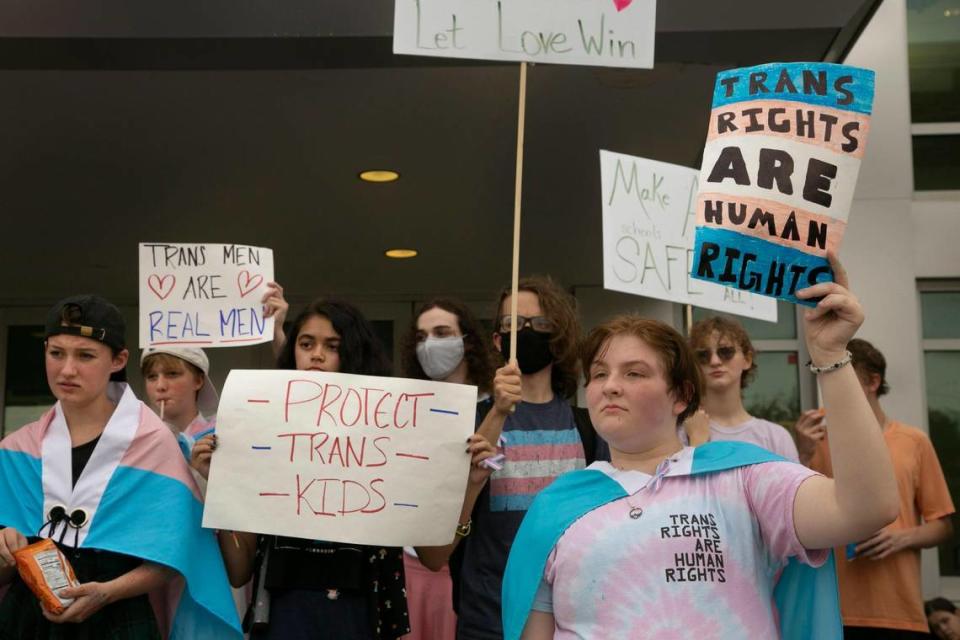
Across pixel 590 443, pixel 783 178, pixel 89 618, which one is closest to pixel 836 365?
pixel 783 178

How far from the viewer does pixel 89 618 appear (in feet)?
11.1

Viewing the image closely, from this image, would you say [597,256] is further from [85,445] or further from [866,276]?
[85,445]

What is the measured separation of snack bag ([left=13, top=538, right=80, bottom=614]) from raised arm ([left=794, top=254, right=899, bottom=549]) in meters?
2.14

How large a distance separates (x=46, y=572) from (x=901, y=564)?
3.56 metres

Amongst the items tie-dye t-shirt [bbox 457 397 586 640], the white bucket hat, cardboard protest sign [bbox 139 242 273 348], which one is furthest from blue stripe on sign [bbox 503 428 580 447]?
the white bucket hat

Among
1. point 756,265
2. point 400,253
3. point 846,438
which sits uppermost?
point 400,253

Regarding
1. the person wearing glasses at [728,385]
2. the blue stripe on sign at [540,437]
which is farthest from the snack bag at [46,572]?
the person wearing glasses at [728,385]

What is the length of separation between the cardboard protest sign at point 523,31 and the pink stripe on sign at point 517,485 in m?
1.56

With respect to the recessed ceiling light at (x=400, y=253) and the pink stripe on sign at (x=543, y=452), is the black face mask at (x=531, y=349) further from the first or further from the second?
the recessed ceiling light at (x=400, y=253)

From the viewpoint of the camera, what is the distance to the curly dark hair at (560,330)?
12.7ft

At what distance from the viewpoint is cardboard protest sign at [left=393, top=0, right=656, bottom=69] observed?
4.18 meters

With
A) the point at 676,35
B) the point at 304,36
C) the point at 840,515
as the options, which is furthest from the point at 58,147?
the point at 840,515

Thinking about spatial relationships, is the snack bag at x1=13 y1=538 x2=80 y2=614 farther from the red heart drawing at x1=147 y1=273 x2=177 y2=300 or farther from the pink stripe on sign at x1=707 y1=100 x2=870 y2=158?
the pink stripe on sign at x1=707 y1=100 x2=870 y2=158

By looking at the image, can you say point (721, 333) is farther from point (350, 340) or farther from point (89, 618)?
point (89, 618)
